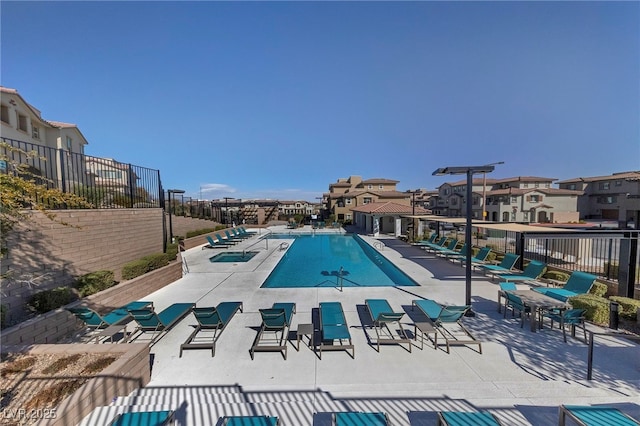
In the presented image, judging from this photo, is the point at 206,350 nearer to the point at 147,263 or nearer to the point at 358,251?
the point at 147,263

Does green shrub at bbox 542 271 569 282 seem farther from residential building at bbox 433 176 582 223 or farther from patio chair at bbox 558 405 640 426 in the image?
residential building at bbox 433 176 582 223

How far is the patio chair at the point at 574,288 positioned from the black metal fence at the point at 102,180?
13.6 meters

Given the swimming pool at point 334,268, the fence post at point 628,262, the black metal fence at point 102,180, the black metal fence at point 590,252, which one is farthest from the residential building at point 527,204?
the black metal fence at point 102,180

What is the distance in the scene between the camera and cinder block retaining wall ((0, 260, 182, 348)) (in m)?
4.73

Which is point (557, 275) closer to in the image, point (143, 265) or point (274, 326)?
point (274, 326)

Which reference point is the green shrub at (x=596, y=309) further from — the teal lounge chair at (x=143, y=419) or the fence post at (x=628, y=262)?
the teal lounge chair at (x=143, y=419)

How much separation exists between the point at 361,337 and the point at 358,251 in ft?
43.6

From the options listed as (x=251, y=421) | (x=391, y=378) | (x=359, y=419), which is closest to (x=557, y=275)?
(x=391, y=378)

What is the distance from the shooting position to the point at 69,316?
5719mm

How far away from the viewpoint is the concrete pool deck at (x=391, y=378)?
3.42m

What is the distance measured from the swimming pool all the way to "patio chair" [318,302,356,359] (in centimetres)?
299

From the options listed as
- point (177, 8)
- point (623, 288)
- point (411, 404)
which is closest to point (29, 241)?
point (411, 404)

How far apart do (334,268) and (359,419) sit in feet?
34.9

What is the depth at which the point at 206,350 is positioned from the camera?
5031 mm
